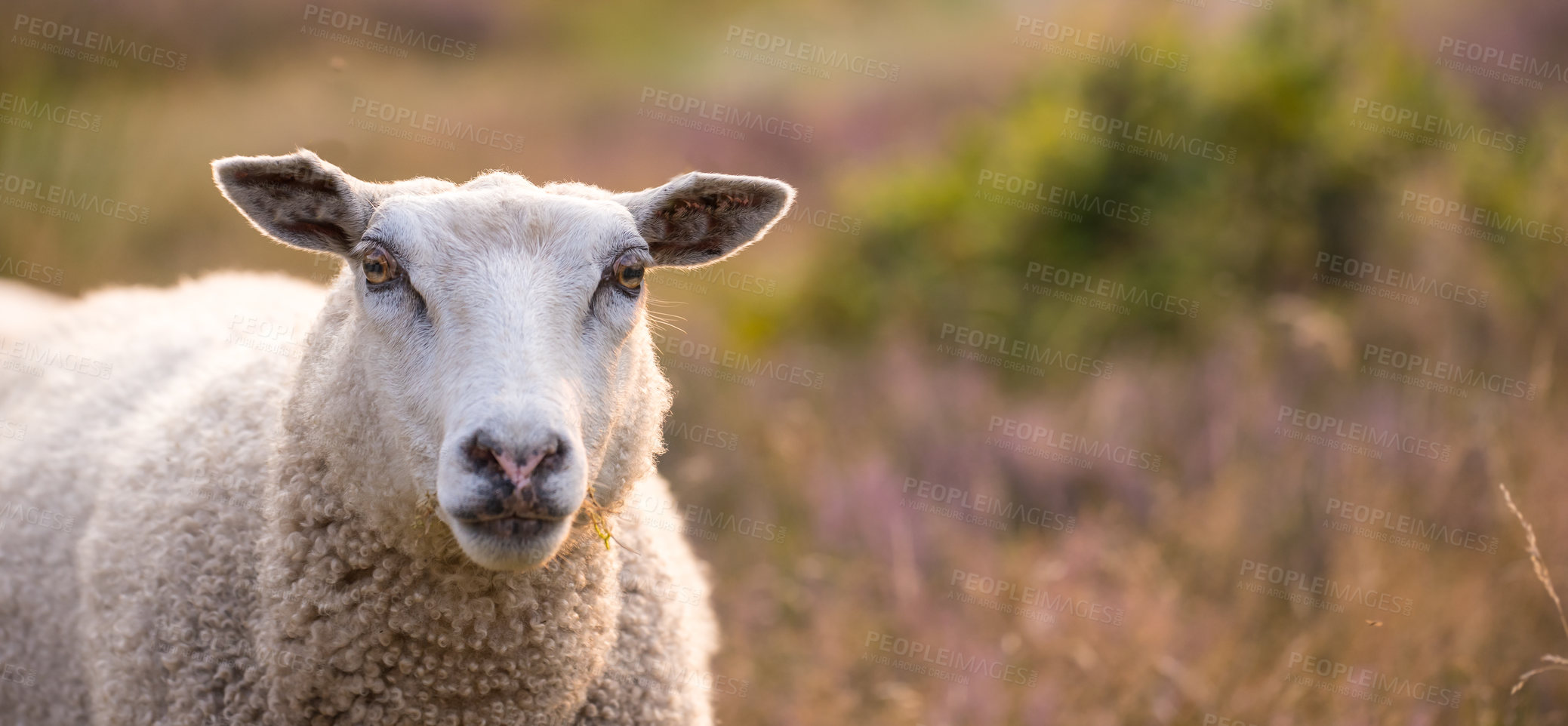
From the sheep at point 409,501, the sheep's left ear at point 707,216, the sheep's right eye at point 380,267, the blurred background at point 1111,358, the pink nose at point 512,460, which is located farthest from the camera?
the blurred background at point 1111,358

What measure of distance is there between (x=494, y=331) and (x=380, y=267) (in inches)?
18.1

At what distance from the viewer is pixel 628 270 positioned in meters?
2.85

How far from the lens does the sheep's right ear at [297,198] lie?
2801 millimetres

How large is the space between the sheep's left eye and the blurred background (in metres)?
0.89

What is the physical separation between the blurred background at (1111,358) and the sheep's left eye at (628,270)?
894mm

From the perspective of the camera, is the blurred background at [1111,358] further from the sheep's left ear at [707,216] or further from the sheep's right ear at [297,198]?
the sheep's right ear at [297,198]

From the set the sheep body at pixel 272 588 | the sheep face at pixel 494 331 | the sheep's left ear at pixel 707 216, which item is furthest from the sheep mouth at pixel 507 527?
the sheep's left ear at pixel 707 216

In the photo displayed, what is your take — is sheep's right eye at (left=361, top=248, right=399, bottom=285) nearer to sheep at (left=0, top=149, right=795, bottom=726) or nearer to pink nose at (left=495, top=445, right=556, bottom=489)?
sheep at (left=0, top=149, right=795, bottom=726)

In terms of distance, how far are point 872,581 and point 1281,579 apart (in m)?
2.03

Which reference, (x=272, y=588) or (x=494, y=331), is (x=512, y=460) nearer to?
(x=494, y=331)

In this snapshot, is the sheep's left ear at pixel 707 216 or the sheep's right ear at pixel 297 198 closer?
the sheep's right ear at pixel 297 198

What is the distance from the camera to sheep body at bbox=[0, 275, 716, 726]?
275cm

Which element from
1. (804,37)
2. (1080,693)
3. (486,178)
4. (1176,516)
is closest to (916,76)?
(804,37)

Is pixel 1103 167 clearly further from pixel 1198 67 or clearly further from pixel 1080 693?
pixel 1080 693
